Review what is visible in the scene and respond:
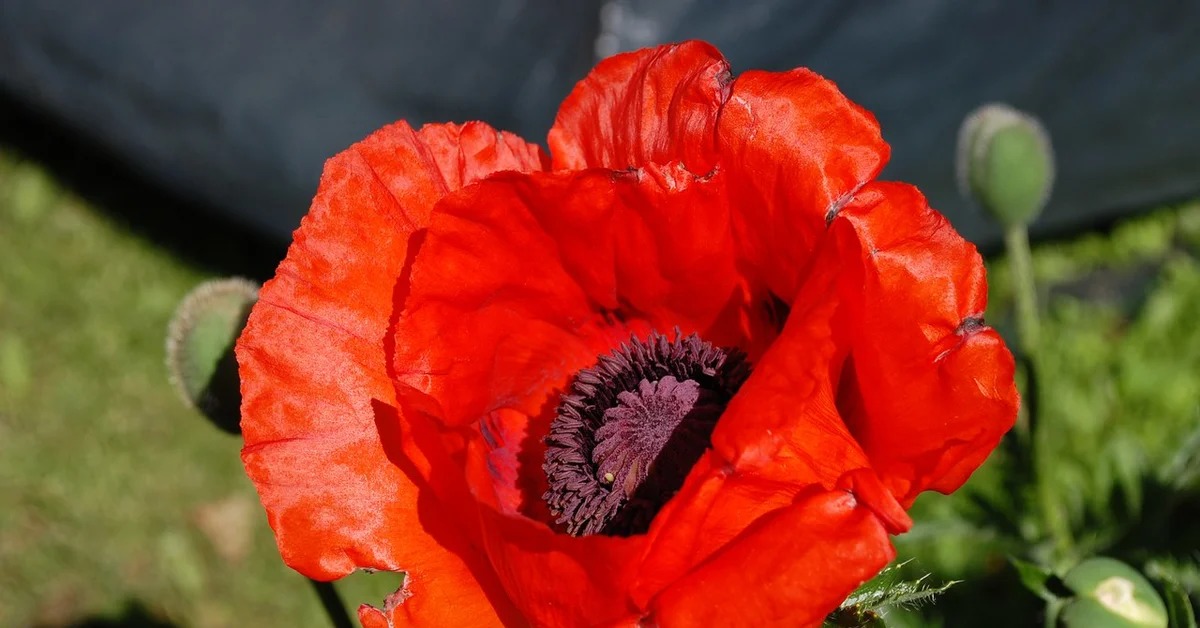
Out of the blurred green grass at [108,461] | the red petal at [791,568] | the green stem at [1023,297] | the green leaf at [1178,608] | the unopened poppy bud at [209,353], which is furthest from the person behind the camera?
the blurred green grass at [108,461]

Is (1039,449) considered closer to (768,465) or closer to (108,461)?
(768,465)

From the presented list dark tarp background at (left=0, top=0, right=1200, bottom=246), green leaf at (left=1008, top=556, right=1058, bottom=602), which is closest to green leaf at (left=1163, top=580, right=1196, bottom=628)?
green leaf at (left=1008, top=556, right=1058, bottom=602)

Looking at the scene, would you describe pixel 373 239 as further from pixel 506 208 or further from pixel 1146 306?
pixel 1146 306

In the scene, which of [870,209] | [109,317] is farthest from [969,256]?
[109,317]

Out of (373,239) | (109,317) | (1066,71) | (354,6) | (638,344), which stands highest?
(354,6)

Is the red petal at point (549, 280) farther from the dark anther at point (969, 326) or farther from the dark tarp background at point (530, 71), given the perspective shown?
the dark tarp background at point (530, 71)

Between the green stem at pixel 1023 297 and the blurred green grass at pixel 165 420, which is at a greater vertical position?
the blurred green grass at pixel 165 420

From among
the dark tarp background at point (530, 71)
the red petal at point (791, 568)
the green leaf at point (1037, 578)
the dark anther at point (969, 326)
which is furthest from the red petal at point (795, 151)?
the dark tarp background at point (530, 71)
